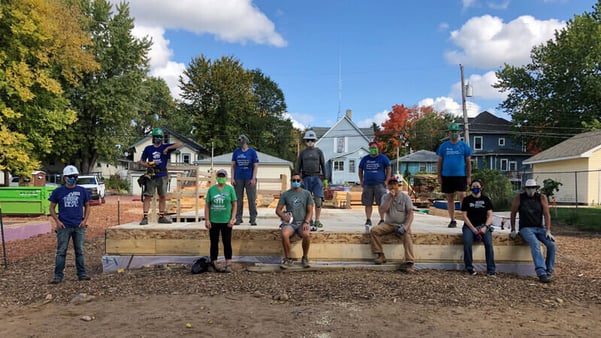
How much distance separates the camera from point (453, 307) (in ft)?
16.5

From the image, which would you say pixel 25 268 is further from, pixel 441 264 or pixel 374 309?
pixel 441 264

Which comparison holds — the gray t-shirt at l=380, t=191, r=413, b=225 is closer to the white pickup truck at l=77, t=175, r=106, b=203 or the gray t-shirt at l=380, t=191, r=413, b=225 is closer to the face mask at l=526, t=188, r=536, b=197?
the face mask at l=526, t=188, r=536, b=197

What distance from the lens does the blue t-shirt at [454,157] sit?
6.82 meters

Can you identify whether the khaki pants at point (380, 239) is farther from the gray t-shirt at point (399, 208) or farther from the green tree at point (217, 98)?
the green tree at point (217, 98)

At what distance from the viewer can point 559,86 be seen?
37.2 metres

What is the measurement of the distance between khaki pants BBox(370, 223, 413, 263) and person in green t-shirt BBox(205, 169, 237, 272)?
2.14 m

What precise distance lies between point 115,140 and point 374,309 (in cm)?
3761

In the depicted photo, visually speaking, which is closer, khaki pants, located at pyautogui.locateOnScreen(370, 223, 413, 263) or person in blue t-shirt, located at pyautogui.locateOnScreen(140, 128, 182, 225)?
khaki pants, located at pyautogui.locateOnScreen(370, 223, 413, 263)

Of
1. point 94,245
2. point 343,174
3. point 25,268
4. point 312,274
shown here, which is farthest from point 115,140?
point 312,274

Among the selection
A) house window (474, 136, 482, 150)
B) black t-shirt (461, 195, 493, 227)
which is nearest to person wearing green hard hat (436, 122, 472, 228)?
black t-shirt (461, 195, 493, 227)

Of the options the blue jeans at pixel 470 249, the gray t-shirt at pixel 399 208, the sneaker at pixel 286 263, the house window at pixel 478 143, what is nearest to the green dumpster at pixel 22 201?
the sneaker at pixel 286 263

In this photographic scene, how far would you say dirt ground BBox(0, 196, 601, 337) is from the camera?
431cm

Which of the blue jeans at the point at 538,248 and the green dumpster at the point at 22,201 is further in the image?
the green dumpster at the point at 22,201

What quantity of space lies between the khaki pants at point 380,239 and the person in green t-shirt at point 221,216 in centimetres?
214
